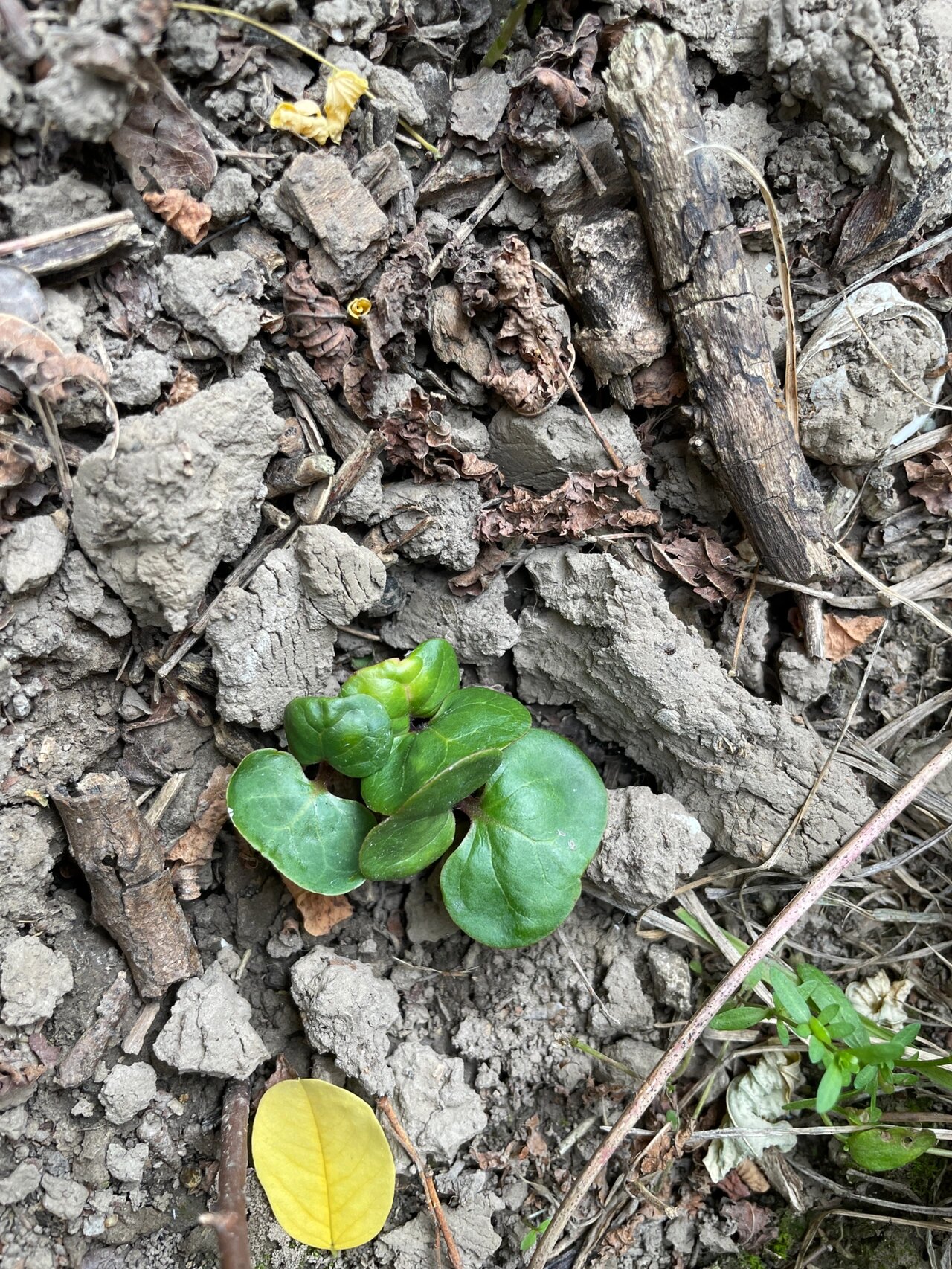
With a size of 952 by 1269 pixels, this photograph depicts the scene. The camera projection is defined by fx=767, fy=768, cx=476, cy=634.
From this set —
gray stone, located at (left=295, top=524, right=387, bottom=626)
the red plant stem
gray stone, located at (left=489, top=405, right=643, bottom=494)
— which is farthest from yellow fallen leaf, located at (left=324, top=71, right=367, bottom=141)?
the red plant stem

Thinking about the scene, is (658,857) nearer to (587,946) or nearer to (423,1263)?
(587,946)

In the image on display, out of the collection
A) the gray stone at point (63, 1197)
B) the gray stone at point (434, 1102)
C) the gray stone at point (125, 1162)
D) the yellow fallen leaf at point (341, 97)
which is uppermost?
the yellow fallen leaf at point (341, 97)

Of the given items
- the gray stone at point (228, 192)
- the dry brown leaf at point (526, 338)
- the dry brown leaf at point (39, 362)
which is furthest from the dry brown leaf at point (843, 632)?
the dry brown leaf at point (39, 362)

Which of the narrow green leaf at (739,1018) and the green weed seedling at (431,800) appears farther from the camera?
the narrow green leaf at (739,1018)

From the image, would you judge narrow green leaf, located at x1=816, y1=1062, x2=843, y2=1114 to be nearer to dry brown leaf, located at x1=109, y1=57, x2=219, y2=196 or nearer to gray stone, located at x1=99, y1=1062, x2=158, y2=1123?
gray stone, located at x1=99, y1=1062, x2=158, y2=1123

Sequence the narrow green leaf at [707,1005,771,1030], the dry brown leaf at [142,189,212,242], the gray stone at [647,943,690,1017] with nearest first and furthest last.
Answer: the dry brown leaf at [142,189,212,242] < the narrow green leaf at [707,1005,771,1030] < the gray stone at [647,943,690,1017]

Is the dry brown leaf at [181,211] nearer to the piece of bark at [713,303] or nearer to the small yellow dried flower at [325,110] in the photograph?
the small yellow dried flower at [325,110]
